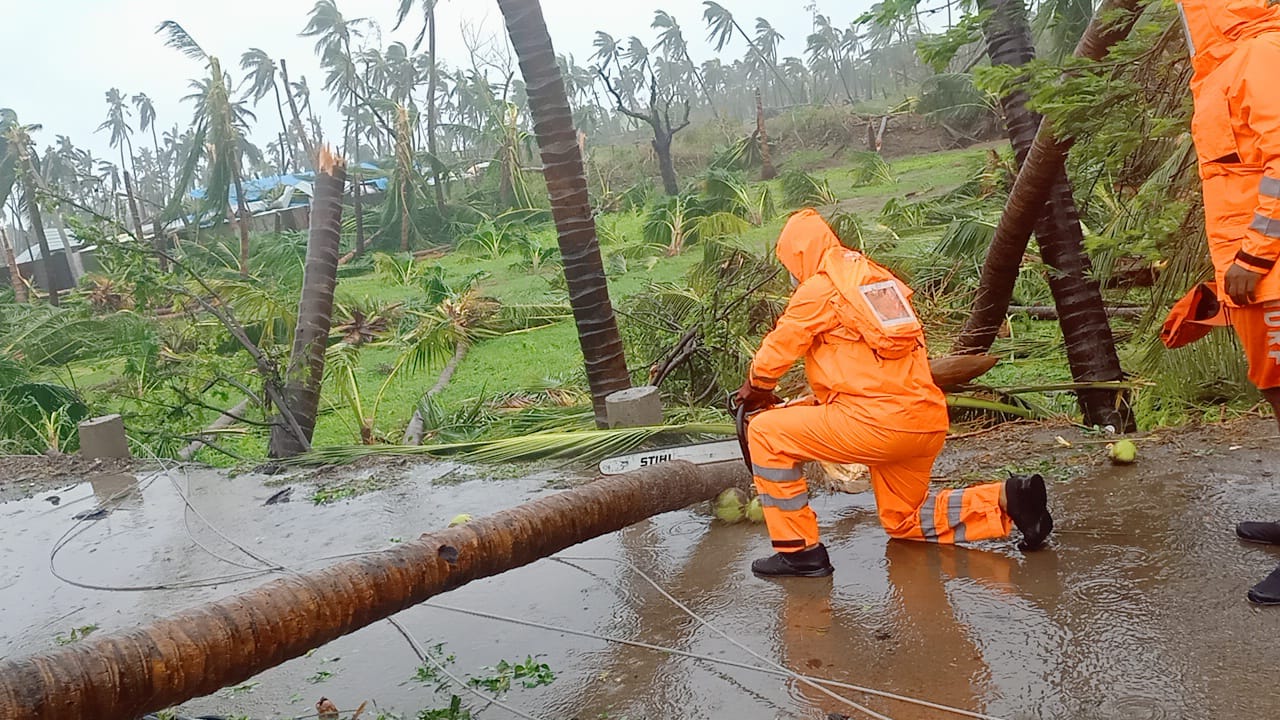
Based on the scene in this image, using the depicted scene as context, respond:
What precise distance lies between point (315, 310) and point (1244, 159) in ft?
22.0

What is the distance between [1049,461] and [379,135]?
6269 centimetres

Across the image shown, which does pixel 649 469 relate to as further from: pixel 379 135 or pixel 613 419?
pixel 379 135

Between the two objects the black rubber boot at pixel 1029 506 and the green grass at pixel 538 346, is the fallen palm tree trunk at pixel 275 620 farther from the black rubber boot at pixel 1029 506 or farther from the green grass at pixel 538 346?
the green grass at pixel 538 346

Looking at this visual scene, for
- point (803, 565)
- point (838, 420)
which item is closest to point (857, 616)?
point (803, 565)

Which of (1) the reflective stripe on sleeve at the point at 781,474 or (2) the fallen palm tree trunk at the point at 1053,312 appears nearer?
(1) the reflective stripe on sleeve at the point at 781,474

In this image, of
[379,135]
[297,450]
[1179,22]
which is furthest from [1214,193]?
[379,135]

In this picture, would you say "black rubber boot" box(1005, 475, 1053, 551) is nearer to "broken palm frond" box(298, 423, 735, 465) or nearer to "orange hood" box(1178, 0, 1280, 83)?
"orange hood" box(1178, 0, 1280, 83)

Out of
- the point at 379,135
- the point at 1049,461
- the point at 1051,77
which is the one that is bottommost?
the point at 1049,461

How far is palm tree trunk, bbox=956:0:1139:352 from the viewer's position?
5.26 metres

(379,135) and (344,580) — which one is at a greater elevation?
(379,135)

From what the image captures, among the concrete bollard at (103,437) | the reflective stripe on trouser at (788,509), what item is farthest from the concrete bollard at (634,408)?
the concrete bollard at (103,437)

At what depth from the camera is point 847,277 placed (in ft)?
13.2

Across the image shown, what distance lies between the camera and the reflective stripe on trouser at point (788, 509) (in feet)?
13.5

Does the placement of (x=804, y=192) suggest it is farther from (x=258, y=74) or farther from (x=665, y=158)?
(x=258, y=74)
